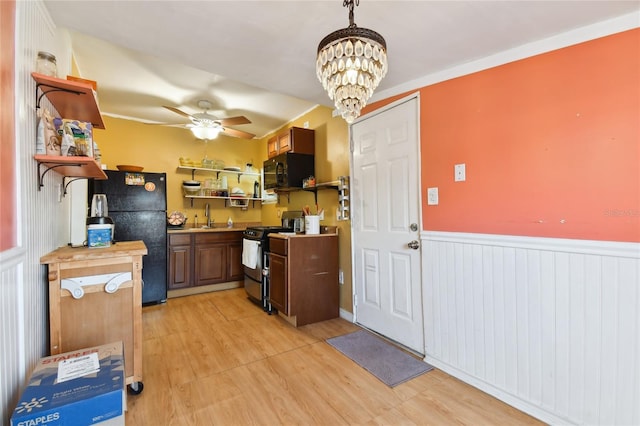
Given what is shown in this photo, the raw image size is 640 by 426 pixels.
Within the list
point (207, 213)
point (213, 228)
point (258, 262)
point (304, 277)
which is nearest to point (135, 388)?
point (304, 277)

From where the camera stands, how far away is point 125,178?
131 inches

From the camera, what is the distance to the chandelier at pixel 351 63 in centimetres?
106

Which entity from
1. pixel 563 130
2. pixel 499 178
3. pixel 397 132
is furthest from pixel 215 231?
pixel 563 130

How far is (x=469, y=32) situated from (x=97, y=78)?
333cm

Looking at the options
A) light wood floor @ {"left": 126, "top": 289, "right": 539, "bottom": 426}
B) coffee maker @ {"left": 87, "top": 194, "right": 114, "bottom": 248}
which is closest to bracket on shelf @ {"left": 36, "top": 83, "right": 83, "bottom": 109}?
coffee maker @ {"left": 87, "top": 194, "right": 114, "bottom": 248}

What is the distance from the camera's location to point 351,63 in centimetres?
108

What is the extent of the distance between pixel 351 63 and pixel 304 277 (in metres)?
2.15

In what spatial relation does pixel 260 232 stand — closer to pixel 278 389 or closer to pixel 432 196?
pixel 278 389

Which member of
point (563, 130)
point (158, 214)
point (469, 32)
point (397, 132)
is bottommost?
point (158, 214)

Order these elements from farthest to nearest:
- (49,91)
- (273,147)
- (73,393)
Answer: (273,147) < (49,91) < (73,393)

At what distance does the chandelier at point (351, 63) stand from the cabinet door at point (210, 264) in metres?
3.35

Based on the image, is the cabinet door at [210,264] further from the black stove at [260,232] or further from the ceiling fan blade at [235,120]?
the ceiling fan blade at [235,120]

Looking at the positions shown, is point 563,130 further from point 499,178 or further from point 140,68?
point 140,68

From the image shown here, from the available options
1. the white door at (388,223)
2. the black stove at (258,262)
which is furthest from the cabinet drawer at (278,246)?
the white door at (388,223)
